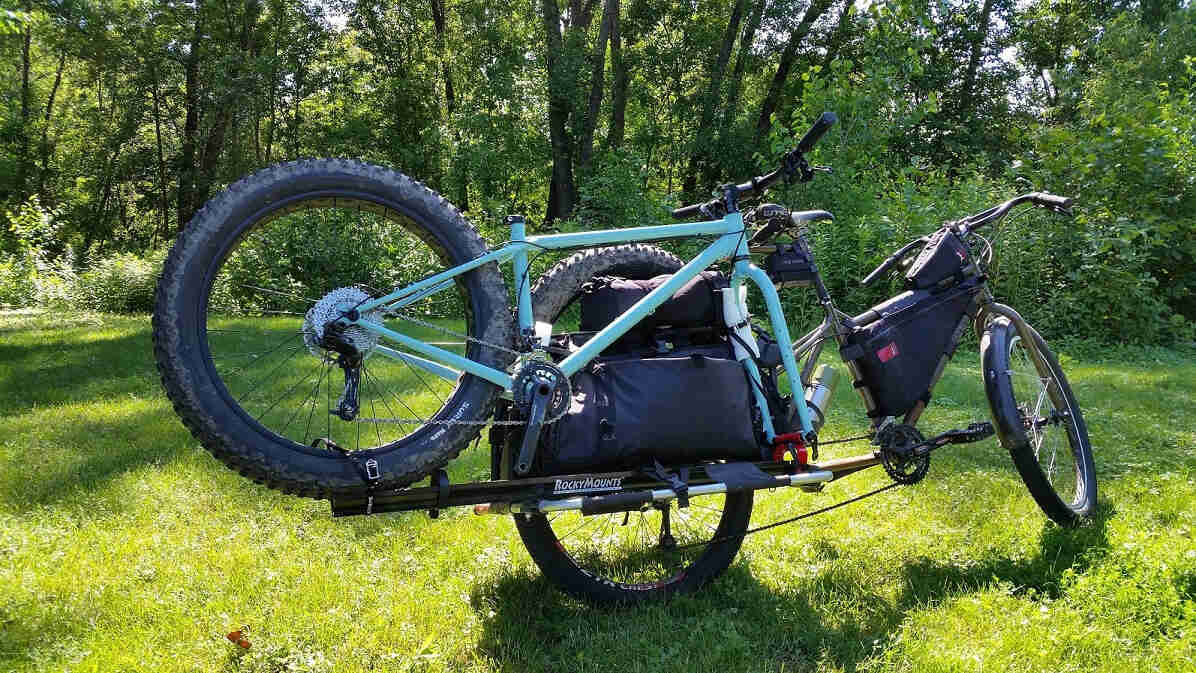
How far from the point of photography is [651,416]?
8.46ft

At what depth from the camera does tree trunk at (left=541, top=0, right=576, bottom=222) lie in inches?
752

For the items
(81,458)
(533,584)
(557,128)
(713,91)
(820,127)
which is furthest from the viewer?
(713,91)

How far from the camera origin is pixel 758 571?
3.21 metres

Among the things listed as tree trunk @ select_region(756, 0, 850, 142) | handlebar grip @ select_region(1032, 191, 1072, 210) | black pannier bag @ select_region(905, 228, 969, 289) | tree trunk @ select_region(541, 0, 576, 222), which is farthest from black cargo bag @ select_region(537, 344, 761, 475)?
tree trunk @ select_region(756, 0, 850, 142)

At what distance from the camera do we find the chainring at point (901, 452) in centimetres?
312

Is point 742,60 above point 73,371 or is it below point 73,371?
above

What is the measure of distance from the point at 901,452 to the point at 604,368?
4.51ft

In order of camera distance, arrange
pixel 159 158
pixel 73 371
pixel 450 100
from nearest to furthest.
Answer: pixel 73 371 < pixel 450 100 < pixel 159 158

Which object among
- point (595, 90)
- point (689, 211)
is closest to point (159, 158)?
point (595, 90)

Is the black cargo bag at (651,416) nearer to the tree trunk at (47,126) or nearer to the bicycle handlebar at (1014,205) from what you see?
the bicycle handlebar at (1014,205)

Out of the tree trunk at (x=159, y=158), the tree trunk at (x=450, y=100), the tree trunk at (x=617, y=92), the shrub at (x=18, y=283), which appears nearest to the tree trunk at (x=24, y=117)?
the tree trunk at (x=159, y=158)

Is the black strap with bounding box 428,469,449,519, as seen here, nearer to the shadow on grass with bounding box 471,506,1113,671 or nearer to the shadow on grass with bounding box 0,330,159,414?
the shadow on grass with bounding box 471,506,1113,671

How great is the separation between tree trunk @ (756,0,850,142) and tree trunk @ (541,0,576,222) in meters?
5.23

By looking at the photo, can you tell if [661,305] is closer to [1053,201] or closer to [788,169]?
[788,169]
